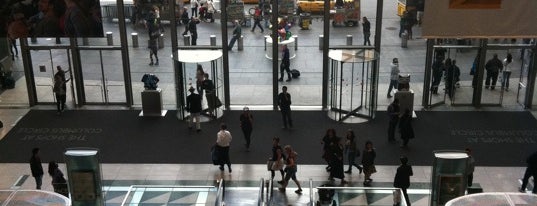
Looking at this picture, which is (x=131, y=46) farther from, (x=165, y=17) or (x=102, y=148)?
(x=102, y=148)

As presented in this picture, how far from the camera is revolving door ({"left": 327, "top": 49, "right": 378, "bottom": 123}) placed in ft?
55.9

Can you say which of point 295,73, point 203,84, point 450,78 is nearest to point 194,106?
point 203,84

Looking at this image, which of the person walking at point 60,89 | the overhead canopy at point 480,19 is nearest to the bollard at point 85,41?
the person walking at point 60,89

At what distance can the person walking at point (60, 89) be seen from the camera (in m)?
17.7

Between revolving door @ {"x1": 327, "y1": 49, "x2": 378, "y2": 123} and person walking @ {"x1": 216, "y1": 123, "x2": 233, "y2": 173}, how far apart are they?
4.06 m

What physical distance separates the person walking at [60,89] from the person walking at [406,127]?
9.28 m

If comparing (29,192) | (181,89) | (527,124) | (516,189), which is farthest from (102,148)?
(527,124)

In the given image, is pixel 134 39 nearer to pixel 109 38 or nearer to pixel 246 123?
pixel 109 38

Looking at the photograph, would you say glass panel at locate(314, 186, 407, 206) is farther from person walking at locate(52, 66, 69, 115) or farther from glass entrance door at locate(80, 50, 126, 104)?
→ person walking at locate(52, 66, 69, 115)

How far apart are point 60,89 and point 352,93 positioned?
26.8ft

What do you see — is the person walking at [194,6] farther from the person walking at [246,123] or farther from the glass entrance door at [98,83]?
the person walking at [246,123]

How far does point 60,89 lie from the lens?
1783 centimetres

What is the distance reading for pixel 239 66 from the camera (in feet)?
62.4

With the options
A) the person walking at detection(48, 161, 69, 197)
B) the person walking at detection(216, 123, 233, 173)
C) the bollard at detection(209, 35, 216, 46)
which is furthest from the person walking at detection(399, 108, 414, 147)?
the person walking at detection(48, 161, 69, 197)
